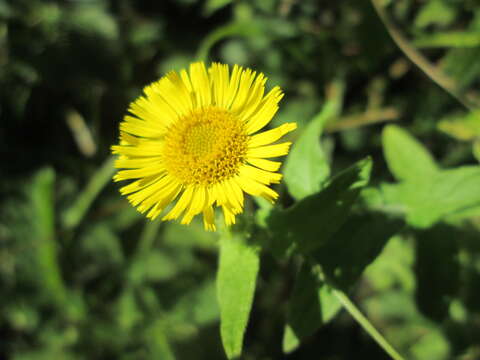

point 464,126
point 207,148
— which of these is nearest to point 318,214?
point 207,148

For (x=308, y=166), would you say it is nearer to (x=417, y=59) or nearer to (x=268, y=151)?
(x=268, y=151)

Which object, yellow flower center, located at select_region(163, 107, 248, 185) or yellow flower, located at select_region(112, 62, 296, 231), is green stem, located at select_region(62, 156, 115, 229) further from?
yellow flower center, located at select_region(163, 107, 248, 185)

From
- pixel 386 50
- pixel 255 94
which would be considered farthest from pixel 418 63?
pixel 255 94

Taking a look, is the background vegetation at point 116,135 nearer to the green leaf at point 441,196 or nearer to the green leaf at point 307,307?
the green leaf at point 441,196

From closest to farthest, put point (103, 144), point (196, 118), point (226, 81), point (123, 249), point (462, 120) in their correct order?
point (226, 81)
point (196, 118)
point (462, 120)
point (123, 249)
point (103, 144)

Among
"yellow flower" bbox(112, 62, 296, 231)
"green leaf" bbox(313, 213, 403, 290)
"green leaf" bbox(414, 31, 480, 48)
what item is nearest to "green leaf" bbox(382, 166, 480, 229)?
"green leaf" bbox(313, 213, 403, 290)

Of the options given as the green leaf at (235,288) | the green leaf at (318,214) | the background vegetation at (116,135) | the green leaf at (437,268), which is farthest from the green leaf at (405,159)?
the green leaf at (235,288)

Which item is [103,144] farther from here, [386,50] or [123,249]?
[386,50]
